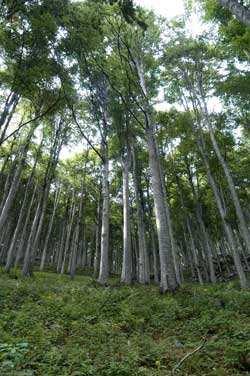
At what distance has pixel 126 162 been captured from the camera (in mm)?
18125

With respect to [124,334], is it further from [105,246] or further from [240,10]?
[105,246]

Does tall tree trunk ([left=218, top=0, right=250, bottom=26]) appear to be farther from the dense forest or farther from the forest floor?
the forest floor

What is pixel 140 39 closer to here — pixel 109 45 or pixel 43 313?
pixel 109 45

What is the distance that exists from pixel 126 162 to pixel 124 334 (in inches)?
484

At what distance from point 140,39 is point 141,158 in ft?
29.6

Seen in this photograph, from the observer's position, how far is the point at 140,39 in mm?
16750

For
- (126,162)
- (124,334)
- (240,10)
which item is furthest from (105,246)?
(240,10)

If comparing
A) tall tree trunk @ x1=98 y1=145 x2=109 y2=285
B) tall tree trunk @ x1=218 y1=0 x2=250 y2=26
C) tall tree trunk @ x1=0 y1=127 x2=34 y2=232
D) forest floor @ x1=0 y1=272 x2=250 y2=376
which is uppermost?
tall tree trunk @ x1=0 y1=127 x2=34 y2=232

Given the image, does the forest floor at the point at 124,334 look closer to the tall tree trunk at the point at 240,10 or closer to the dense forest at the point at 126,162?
the dense forest at the point at 126,162

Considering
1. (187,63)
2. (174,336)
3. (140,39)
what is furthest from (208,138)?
(174,336)

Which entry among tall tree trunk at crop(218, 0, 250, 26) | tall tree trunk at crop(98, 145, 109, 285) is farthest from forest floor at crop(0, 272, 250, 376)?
tall tree trunk at crop(218, 0, 250, 26)

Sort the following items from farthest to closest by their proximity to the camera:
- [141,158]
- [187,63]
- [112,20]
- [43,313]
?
[141,158] < [187,63] < [112,20] < [43,313]

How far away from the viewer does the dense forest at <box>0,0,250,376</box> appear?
18.5ft

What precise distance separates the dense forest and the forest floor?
0.11ft
